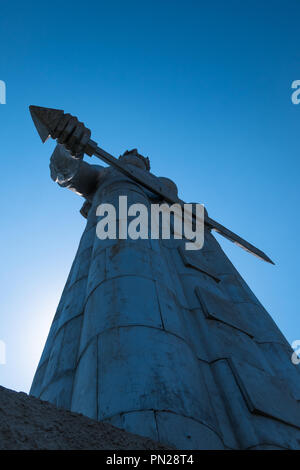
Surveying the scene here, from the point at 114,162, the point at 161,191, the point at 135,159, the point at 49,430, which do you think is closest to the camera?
the point at 49,430

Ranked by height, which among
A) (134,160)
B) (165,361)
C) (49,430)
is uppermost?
(134,160)

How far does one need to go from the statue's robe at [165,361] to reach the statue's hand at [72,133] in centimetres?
320

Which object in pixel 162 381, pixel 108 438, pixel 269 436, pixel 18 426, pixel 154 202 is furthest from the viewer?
pixel 154 202

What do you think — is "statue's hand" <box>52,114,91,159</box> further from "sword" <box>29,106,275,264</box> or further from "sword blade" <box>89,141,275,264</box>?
"sword blade" <box>89,141,275,264</box>

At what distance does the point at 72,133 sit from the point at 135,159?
5.97 metres

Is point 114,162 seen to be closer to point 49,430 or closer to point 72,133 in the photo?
point 72,133

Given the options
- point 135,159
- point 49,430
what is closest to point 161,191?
point 135,159

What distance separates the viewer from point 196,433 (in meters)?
3.82

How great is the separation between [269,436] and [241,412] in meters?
0.43

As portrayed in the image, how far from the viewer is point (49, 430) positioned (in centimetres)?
189

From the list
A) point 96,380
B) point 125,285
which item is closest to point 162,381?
point 96,380

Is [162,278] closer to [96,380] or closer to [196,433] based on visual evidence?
[96,380]

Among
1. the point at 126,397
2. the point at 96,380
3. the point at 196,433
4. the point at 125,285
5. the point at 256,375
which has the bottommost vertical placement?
the point at 196,433

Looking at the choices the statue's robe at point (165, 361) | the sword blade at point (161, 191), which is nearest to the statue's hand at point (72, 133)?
the sword blade at point (161, 191)
